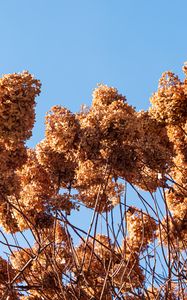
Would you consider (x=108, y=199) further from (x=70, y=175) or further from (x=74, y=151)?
(x=74, y=151)

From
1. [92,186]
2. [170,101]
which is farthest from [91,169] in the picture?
[170,101]

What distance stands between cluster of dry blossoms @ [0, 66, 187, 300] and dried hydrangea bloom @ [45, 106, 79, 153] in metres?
0.01

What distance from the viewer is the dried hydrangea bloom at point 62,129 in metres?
6.31

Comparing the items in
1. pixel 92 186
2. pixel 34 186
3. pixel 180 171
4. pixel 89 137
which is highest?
pixel 180 171

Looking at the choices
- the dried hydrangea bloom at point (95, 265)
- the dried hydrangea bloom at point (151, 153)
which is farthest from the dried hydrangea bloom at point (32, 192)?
the dried hydrangea bloom at point (151, 153)

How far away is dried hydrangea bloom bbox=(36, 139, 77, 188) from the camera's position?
24.3 ft

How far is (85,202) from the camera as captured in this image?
8.07 metres

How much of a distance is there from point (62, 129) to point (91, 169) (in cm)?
152

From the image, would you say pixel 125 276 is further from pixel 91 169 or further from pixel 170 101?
pixel 170 101

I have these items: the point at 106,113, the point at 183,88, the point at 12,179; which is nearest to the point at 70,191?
the point at 12,179

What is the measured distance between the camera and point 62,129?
6.37 meters

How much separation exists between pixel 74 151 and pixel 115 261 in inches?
135

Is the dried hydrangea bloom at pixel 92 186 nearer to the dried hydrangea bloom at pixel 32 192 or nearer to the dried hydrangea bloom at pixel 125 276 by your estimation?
the dried hydrangea bloom at pixel 32 192

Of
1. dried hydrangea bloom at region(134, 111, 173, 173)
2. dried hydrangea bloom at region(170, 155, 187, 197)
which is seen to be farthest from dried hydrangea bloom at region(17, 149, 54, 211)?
dried hydrangea bloom at region(170, 155, 187, 197)
